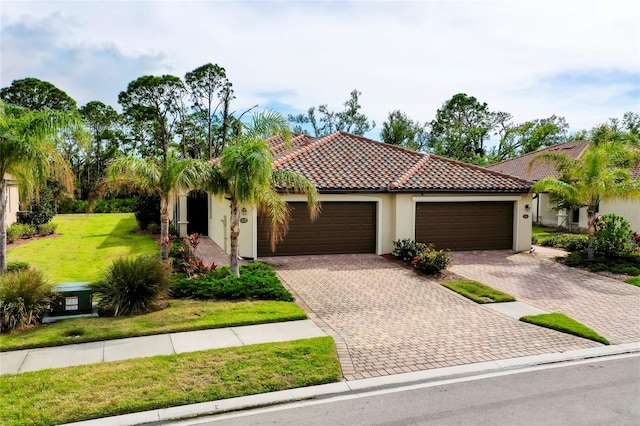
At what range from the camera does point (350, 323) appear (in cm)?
956

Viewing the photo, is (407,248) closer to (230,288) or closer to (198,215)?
(230,288)

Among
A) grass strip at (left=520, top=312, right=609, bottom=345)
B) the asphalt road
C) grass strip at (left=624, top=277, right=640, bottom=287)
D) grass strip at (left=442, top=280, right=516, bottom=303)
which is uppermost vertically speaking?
grass strip at (left=624, top=277, right=640, bottom=287)

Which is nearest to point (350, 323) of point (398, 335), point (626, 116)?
point (398, 335)

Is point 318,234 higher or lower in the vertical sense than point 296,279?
higher

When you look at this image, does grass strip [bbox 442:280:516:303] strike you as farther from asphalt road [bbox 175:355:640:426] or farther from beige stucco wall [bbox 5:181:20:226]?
beige stucco wall [bbox 5:181:20:226]

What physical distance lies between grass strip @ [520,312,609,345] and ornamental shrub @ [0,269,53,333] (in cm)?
990

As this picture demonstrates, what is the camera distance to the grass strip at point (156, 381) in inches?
229

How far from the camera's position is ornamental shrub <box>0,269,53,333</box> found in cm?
863

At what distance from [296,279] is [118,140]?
40.5 metres

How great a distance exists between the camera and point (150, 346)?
314 inches

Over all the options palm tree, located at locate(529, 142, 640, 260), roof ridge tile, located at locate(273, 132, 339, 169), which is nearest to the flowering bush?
palm tree, located at locate(529, 142, 640, 260)

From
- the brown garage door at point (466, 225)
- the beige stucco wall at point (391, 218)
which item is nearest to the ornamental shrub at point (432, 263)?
the beige stucco wall at point (391, 218)

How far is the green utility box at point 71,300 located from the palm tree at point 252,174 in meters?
3.64

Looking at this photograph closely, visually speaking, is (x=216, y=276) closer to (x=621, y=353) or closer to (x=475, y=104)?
(x=621, y=353)
